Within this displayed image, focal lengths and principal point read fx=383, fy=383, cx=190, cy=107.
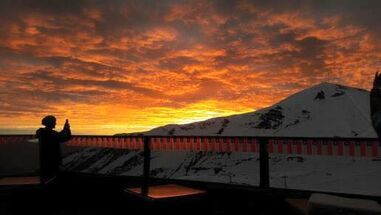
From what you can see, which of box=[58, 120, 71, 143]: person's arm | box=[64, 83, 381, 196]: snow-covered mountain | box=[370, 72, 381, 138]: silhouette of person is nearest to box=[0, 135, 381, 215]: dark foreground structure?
box=[58, 120, 71, 143]: person's arm

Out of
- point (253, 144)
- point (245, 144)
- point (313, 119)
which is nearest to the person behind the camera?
point (253, 144)

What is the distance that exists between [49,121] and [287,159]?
15201 centimetres

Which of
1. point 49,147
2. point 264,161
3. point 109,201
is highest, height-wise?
point 49,147

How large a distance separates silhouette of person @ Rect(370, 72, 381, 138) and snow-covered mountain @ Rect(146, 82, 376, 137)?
164 metres

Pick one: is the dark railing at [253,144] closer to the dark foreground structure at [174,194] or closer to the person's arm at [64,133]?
the dark foreground structure at [174,194]

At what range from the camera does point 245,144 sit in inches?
456

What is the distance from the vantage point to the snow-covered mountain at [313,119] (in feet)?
548

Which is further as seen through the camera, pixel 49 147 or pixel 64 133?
pixel 64 133

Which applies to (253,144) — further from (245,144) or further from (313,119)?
(313,119)

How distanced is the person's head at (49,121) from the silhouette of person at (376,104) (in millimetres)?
5798

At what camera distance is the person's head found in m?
7.63

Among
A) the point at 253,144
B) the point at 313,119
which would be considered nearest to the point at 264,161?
the point at 253,144

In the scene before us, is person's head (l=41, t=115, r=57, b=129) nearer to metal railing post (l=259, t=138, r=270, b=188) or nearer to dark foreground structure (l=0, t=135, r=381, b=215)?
dark foreground structure (l=0, t=135, r=381, b=215)

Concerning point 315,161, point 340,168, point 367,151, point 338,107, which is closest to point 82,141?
point 367,151
